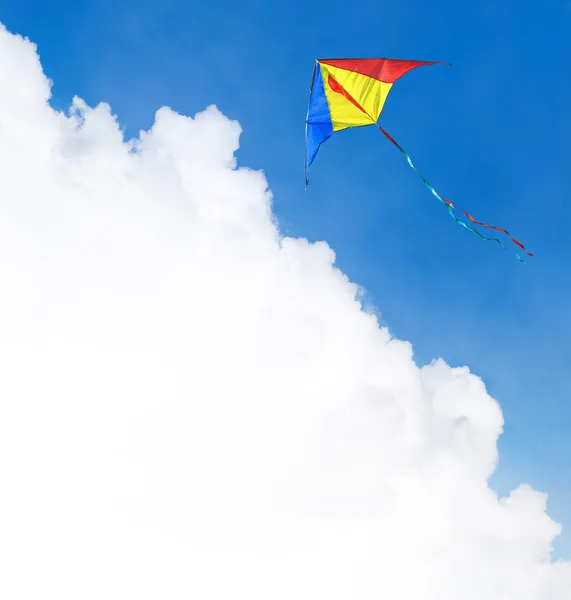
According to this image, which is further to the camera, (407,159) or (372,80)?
(372,80)

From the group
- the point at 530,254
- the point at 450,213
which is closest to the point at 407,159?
the point at 450,213

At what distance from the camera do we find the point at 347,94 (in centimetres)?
1552

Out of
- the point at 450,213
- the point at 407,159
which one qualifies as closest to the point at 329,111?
the point at 407,159

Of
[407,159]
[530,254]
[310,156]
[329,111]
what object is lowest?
[530,254]

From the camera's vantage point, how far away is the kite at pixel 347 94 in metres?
15.0

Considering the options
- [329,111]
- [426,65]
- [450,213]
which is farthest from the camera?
[329,111]

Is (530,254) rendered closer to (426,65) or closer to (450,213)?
(450,213)

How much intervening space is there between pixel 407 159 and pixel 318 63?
5399 millimetres

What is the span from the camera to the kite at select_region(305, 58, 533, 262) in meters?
15.0

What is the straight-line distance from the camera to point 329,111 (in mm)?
16047

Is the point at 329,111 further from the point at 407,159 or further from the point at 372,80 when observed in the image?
the point at 407,159

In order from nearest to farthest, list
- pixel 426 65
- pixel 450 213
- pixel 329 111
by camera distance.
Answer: pixel 450 213
pixel 426 65
pixel 329 111

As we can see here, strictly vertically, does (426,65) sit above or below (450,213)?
above

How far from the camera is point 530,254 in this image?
11.9 meters
